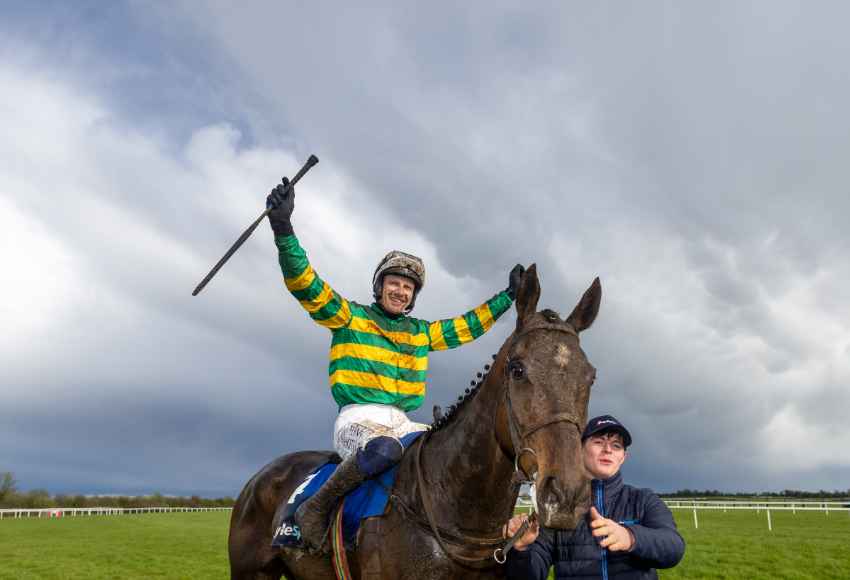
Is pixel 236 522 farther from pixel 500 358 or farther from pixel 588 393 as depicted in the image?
pixel 588 393

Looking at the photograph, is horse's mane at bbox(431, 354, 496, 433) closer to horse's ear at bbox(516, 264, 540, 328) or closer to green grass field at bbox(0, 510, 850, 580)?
horse's ear at bbox(516, 264, 540, 328)

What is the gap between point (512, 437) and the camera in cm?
372

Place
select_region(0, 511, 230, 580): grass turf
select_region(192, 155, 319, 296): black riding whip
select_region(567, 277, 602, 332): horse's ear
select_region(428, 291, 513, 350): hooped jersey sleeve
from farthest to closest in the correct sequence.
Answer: select_region(0, 511, 230, 580): grass turf
select_region(428, 291, 513, 350): hooped jersey sleeve
select_region(192, 155, 319, 296): black riding whip
select_region(567, 277, 602, 332): horse's ear

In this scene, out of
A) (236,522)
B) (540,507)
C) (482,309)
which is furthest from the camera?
(236,522)

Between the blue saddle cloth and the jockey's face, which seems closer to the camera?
the blue saddle cloth

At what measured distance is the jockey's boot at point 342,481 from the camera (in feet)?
15.2

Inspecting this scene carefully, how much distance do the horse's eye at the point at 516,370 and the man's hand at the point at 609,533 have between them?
40.2 inches

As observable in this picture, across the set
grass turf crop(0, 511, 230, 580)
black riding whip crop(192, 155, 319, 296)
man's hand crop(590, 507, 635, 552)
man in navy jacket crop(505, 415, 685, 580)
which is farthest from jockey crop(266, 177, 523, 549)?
grass turf crop(0, 511, 230, 580)

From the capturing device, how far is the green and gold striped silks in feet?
17.9

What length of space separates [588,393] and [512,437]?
1.63ft

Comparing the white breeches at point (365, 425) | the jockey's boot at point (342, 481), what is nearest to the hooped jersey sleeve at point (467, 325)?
the white breeches at point (365, 425)

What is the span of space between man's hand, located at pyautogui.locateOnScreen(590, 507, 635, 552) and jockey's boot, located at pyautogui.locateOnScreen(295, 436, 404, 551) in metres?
1.43

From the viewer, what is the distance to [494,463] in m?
4.11

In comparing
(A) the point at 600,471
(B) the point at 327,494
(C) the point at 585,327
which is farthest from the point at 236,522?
(C) the point at 585,327
